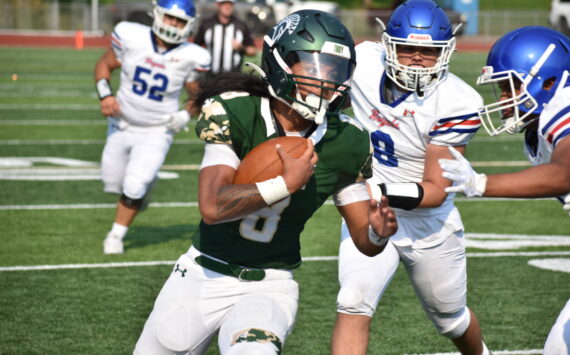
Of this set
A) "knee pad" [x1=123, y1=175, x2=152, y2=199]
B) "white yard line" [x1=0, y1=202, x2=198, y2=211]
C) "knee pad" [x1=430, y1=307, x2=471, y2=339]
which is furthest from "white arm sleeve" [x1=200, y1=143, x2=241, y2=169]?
"white yard line" [x1=0, y1=202, x2=198, y2=211]

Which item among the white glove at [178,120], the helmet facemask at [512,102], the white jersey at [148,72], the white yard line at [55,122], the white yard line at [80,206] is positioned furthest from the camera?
the white yard line at [55,122]

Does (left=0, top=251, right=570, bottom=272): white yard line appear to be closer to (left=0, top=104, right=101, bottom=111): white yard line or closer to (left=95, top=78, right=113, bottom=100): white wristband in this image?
(left=95, top=78, right=113, bottom=100): white wristband

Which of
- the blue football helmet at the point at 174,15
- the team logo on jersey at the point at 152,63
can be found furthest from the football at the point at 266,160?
the team logo on jersey at the point at 152,63

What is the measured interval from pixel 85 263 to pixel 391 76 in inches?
129

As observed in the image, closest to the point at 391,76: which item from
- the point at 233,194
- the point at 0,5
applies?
the point at 233,194

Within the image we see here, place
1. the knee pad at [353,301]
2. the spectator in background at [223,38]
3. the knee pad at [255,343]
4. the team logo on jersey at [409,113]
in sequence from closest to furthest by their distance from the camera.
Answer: the knee pad at [255,343], the knee pad at [353,301], the team logo on jersey at [409,113], the spectator in background at [223,38]

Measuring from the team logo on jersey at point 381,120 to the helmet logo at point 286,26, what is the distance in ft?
3.43

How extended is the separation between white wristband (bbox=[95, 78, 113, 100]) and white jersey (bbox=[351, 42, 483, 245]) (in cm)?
314

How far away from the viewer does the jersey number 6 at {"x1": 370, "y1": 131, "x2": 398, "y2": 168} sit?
4.50 m

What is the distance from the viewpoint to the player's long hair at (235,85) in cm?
357

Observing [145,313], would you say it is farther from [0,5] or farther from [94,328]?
[0,5]

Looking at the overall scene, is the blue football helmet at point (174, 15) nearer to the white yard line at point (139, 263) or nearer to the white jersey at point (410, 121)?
the white yard line at point (139, 263)

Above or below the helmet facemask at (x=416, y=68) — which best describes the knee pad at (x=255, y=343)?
below

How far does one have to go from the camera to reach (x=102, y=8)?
115 ft
